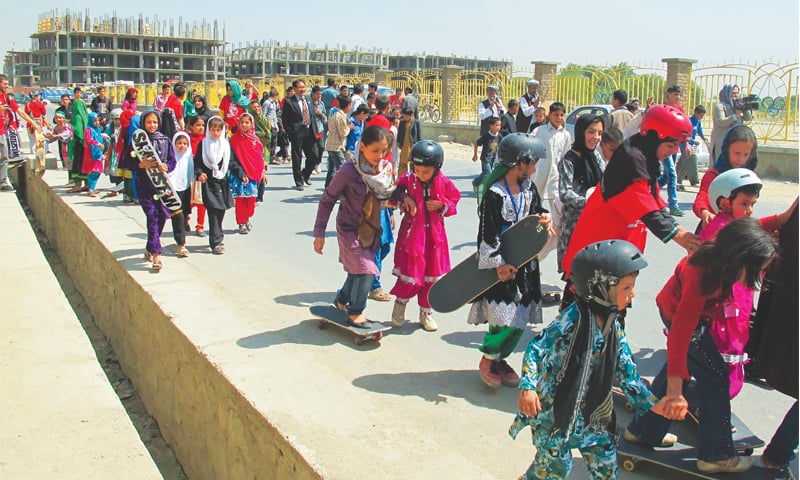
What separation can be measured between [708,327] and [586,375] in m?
0.84

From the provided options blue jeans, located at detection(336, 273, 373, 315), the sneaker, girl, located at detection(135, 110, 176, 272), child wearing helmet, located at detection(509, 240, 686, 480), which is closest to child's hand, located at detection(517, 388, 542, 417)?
child wearing helmet, located at detection(509, 240, 686, 480)

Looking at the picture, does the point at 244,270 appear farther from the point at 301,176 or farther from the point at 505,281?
the point at 301,176

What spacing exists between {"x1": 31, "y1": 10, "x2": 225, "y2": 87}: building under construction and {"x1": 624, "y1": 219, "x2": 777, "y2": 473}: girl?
116m

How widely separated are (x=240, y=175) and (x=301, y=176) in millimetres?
4439

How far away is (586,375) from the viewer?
2877mm

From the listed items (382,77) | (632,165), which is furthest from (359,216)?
(382,77)

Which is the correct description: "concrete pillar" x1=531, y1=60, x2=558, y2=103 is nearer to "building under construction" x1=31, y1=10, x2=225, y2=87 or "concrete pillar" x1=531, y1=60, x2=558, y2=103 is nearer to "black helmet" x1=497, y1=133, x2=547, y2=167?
"black helmet" x1=497, y1=133, x2=547, y2=167

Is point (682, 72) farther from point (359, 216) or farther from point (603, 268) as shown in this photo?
point (603, 268)

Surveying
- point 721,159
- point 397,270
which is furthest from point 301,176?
point 721,159

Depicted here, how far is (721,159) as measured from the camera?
502cm

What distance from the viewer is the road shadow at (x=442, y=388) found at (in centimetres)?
437

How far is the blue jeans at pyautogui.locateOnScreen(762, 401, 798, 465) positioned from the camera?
11.1ft

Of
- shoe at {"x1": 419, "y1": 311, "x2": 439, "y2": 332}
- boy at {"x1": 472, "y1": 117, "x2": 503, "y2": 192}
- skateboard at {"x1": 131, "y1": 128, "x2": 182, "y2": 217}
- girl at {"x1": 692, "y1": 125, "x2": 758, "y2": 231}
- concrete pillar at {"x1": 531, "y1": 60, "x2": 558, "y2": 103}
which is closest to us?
girl at {"x1": 692, "y1": 125, "x2": 758, "y2": 231}

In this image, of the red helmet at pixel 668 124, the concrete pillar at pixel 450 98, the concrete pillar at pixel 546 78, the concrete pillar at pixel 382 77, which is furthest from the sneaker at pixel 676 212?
the concrete pillar at pixel 382 77
